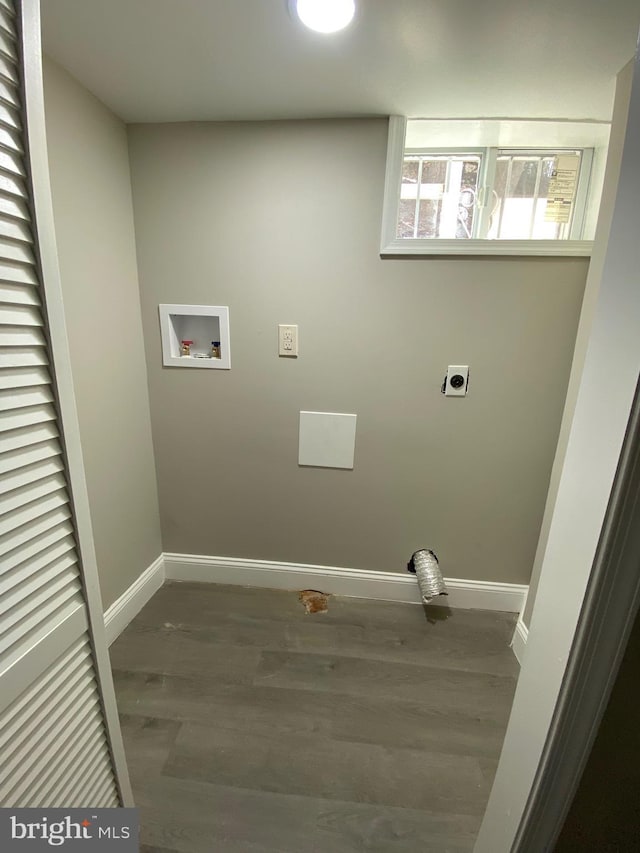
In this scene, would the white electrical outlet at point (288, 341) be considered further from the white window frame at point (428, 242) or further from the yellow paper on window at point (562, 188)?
the yellow paper on window at point (562, 188)

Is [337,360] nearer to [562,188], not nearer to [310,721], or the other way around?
[562,188]

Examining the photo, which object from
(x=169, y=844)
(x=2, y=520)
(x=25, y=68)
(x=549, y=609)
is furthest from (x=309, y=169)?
(x=169, y=844)

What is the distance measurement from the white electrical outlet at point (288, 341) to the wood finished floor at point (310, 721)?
49.9 inches

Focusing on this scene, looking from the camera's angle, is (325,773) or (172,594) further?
(172,594)

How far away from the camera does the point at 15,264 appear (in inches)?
22.8

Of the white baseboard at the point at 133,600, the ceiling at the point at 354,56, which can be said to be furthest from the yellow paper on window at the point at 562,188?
the white baseboard at the point at 133,600

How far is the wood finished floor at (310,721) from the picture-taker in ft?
3.33

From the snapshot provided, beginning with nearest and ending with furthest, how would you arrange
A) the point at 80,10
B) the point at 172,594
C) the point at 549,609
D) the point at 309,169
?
the point at 549,609 < the point at 80,10 < the point at 309,169 < the point at 172,594

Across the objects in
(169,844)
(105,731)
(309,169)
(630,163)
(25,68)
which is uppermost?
(309,169)

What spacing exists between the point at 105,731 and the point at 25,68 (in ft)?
4.22

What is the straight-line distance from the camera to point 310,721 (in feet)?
4.21

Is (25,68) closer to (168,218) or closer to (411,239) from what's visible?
(168,218)
